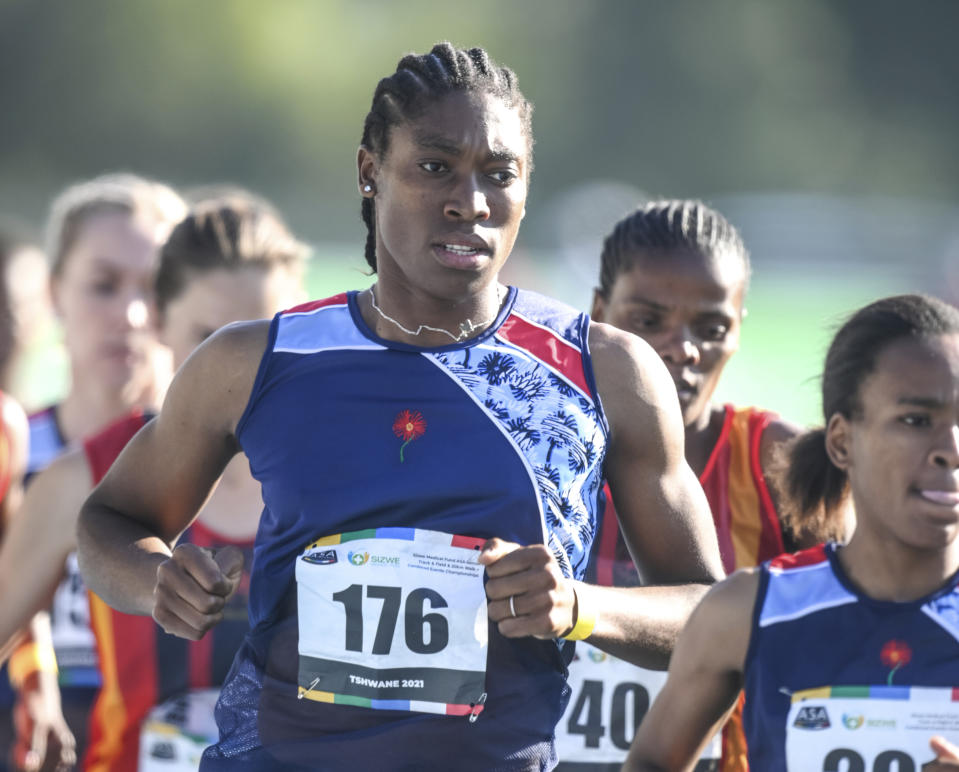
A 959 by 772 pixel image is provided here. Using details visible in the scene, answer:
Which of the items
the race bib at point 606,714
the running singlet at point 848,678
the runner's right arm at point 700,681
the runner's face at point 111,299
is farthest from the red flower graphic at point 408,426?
the runner's face at point 111,299

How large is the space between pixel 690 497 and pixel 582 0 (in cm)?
2933

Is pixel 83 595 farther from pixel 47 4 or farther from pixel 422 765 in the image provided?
pixel 47 4

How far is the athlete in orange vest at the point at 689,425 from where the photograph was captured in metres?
4.05

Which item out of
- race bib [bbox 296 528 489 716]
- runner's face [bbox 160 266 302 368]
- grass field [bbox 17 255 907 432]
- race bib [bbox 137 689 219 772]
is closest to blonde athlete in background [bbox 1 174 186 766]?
runner's face [bbox 160 266 302 368]

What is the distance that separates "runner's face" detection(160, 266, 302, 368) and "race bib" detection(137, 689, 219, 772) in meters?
1.05

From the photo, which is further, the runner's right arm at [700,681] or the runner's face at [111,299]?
the runner's face at [111,299]

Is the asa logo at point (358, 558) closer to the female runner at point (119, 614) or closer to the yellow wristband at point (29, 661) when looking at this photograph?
the female runner at point (119, 614)

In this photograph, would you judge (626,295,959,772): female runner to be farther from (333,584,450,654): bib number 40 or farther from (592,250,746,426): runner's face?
(592,250,746,426): runner's face

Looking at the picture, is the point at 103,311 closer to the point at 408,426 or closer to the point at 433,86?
the point at 433,86

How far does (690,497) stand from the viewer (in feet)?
10.6

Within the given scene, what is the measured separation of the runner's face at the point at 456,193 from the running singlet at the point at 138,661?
1549 millimetres

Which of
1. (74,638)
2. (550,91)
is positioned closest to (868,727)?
(74,638)

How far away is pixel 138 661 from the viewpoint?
4.55 m

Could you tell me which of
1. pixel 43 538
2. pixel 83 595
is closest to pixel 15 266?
pixel 83 595
